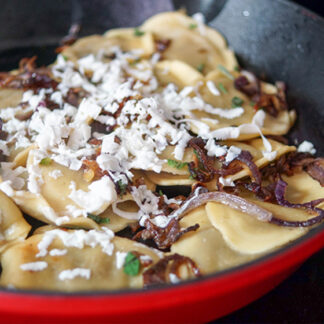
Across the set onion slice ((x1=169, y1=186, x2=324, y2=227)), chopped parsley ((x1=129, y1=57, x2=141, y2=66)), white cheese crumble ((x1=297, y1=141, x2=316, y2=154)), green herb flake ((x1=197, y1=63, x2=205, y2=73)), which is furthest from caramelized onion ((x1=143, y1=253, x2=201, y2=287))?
green herb flake ((x1=197, y1=63, x2=205, y2=73))

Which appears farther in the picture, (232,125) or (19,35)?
(19,35)

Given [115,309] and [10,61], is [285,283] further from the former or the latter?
[10,61]

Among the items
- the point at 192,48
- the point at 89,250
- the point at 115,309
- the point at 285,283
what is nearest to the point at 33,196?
the point at 89,250

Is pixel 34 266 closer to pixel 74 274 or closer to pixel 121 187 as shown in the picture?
pixel 74 274

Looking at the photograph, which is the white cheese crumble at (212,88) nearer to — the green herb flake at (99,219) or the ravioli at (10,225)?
the green herb flake at (99,219)

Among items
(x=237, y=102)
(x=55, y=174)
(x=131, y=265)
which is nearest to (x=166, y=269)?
(x=131, y=265)

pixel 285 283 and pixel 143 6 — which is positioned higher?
pixel 143 6
